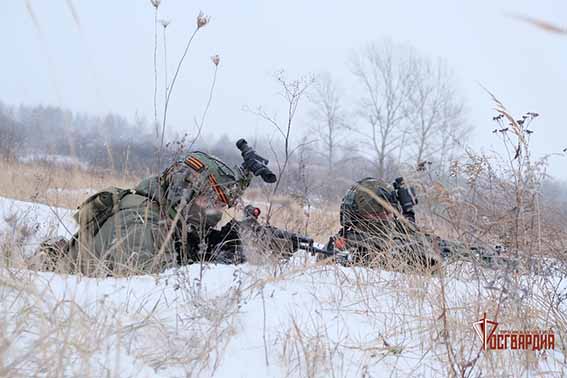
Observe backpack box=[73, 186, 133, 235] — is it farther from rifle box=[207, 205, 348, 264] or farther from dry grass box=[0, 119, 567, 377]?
dry grass box=[0, 119, 567, 377]

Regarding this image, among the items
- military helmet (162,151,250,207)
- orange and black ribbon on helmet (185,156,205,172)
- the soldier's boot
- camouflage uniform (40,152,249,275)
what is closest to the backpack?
camouflage uniform (40,152,249,275)

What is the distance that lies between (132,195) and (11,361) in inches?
73.8

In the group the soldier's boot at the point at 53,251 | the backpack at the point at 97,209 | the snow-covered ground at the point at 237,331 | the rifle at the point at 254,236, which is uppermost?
the backpack at the point at 97,209

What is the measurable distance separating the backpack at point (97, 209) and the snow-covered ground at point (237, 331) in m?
0.69

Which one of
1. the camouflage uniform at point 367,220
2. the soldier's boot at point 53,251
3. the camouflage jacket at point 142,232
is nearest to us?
the soldier's boot at point 53,251

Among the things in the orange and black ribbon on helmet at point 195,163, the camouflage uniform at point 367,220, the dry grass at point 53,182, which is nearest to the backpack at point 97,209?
the orange and black ribbon on helmet at point 195,163

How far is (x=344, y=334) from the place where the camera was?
164 cm

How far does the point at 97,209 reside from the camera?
112 inches

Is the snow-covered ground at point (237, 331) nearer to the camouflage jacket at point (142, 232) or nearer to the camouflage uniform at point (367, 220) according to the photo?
the camouflage jacket at point (142, 232)

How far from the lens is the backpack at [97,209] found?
277 cm

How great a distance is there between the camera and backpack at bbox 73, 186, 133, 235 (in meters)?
2.77

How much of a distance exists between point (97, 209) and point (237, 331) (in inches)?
62.8

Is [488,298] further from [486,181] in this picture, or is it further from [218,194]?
[218,194]

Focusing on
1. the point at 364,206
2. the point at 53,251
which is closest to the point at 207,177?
the point at 53,251
